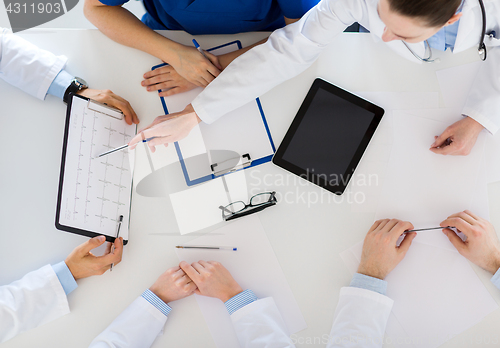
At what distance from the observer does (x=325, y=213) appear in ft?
3.28

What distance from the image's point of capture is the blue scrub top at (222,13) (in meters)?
0.98

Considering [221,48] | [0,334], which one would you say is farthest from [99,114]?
[0,334]

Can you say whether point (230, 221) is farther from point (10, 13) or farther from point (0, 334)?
point (10, 13)

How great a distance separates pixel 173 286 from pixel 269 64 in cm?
68

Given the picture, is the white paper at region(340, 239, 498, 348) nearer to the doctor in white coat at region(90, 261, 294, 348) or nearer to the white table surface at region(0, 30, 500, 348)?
the white table surface at region(0, 30, 500, 348)

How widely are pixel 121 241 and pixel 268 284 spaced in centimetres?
43

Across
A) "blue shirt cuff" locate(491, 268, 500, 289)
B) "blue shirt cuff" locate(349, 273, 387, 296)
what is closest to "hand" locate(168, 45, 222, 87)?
"blue shirt cuff" locate(349, 273, 387, 296)

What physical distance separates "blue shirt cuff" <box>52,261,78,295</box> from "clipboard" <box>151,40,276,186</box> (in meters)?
0.41

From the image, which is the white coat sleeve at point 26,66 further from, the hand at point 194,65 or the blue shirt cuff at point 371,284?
the blue shirt cuff at point 371,284

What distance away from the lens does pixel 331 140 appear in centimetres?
100

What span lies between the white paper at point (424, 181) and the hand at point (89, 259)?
0.77 meters

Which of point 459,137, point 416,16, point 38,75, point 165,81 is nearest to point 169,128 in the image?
point 165,81

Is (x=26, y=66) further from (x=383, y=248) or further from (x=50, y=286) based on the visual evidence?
(x=383, y=248)

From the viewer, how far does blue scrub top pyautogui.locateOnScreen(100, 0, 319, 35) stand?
98 centimetres
